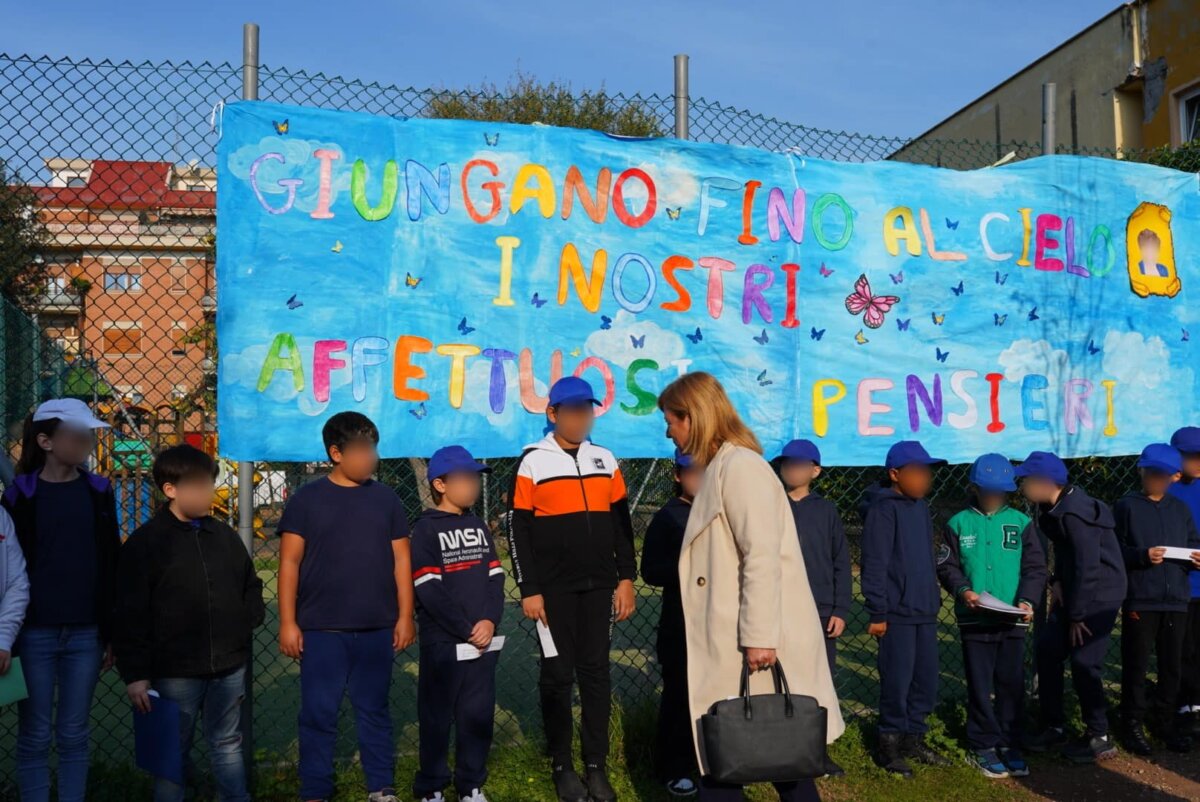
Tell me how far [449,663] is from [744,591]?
5.13 ft

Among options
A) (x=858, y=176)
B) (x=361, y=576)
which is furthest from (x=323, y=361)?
(x=858, y=176)

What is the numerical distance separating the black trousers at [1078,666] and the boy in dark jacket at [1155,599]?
211mm

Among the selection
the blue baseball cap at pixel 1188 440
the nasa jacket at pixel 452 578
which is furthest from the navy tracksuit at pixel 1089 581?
the nasa jacket at pixel 452 578

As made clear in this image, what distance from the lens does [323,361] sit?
175 inches

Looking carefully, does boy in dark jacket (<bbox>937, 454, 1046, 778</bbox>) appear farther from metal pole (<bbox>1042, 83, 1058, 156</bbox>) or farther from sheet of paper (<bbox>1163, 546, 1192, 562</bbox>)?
metal pole (<bbox>1042, 83, 1058, 156</bbox>)

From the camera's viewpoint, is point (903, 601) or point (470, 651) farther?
point (903, 601)

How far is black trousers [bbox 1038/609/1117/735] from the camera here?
17.4ft

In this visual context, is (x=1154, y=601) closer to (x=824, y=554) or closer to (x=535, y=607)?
(x=824, y=554)

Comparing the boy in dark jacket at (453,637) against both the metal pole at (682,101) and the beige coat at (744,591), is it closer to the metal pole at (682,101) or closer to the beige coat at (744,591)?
the beige coat at (744,591)

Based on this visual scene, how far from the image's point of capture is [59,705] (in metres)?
3.85

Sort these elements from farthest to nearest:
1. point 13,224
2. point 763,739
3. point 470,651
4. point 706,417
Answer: point 470,651
point 13,224
point 706,417
point 763,739

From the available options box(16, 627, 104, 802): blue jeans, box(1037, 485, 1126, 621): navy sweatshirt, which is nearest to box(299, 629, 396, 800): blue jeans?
box(16, 627, 104, 802): blue jeans

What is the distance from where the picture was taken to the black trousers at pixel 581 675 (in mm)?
4465

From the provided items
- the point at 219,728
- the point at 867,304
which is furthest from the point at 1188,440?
the point at 219,728
